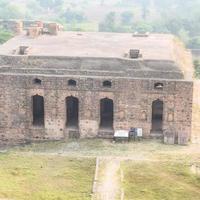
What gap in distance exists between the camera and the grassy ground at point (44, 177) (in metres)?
22.2

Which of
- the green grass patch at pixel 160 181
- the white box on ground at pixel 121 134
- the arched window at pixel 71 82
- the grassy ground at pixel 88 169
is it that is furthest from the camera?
the arched window at pixel 71 82

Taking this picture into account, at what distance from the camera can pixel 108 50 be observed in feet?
102

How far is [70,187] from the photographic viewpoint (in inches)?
912

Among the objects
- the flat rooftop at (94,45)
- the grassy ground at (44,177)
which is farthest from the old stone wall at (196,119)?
the grassy ground at (44,177)

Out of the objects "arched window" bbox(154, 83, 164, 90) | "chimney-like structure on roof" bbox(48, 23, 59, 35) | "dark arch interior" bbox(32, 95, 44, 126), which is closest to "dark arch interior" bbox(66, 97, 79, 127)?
"dark arch interior" bbox(32, 95, 44, 126)

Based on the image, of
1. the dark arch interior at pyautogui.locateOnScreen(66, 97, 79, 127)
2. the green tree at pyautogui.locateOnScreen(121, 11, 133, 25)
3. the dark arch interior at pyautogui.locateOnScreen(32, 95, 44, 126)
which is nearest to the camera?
the dark arch interior at pyautogui.locateOnScreen(66, 97, 79, 127)

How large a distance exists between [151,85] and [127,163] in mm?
4846

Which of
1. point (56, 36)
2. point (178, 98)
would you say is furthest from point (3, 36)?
point (178, 98)

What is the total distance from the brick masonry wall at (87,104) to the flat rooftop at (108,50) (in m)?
0.90

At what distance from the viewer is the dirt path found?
2242 cm

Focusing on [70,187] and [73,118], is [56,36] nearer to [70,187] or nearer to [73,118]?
[73,118]

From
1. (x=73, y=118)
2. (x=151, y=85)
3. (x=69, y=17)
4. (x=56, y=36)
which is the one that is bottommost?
(x=73, y=118)

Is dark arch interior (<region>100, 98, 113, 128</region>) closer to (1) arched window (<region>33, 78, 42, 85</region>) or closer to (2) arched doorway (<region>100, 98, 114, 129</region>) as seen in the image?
(2) arched doorway (<region>100, 98, 114, 129</region>)

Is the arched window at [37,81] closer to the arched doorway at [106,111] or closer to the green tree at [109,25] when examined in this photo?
the arched doorway at [106,111]
